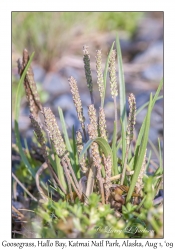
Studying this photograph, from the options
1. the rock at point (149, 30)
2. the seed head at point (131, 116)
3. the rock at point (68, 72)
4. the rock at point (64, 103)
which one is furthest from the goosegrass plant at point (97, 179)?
the rock at point (149, 30)

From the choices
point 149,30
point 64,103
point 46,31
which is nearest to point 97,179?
point 64,103

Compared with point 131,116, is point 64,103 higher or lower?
higher

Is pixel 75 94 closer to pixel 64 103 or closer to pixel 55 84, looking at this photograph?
pixel 64 103

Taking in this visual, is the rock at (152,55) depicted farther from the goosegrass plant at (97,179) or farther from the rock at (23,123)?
the goosegrass plant at (97,179)

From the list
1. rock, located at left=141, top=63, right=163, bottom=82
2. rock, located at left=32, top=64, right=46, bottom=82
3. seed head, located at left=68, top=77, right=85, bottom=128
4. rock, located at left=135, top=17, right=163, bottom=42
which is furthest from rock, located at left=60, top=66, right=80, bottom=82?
seed head, located at left=68, top=77, right=85, bottom=128
